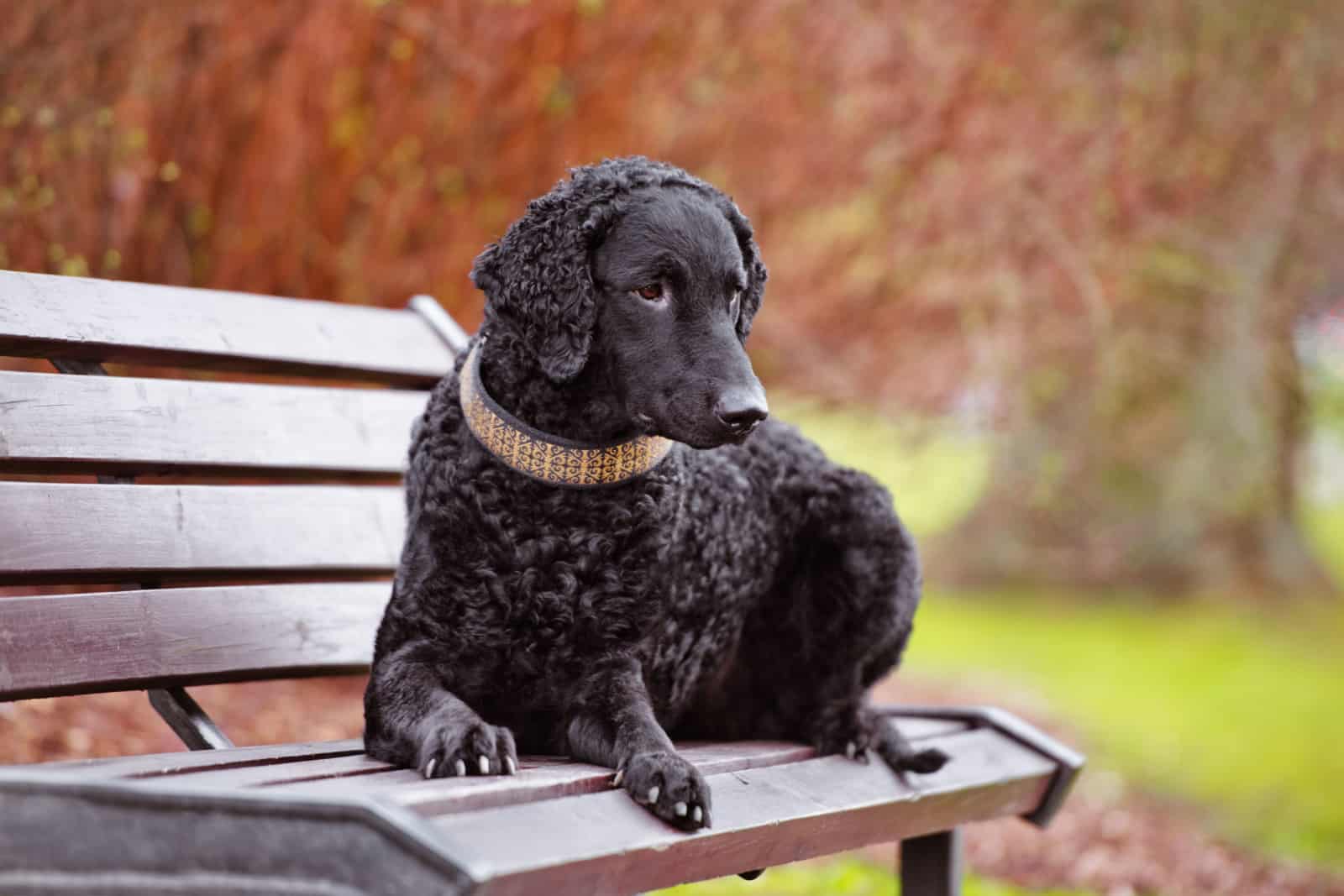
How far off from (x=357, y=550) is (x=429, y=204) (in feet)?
7.80

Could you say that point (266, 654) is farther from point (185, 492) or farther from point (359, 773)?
point (359, 773)

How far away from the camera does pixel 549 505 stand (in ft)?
7.50

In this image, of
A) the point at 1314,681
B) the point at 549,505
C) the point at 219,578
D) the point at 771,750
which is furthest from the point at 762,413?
the point at 1314,681

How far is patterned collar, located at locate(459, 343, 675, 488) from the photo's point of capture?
7.46 ft

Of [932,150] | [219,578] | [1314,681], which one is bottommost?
[1314,681]

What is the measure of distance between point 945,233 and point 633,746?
4935mm

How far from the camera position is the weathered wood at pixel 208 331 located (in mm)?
2711

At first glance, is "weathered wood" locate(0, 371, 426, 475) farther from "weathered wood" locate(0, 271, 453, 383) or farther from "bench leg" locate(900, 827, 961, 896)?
"bench leg" locate(900, 827, 961, 896)

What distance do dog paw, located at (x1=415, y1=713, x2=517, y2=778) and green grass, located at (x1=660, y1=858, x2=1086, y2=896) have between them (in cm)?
259

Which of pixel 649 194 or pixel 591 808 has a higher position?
pixel 649 194

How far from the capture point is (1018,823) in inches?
249

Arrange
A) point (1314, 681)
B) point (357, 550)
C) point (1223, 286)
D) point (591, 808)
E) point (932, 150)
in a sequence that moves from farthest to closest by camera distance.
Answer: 1. point (1314, 681)
2. point (1223, 286)
3. point (932, 150)
4. point (357, 550)
5. point (591, 808)

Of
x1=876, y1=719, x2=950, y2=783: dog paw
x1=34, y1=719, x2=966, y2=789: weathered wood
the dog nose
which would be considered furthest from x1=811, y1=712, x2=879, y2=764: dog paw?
the dog nose

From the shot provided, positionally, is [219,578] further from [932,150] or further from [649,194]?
[932,150]
